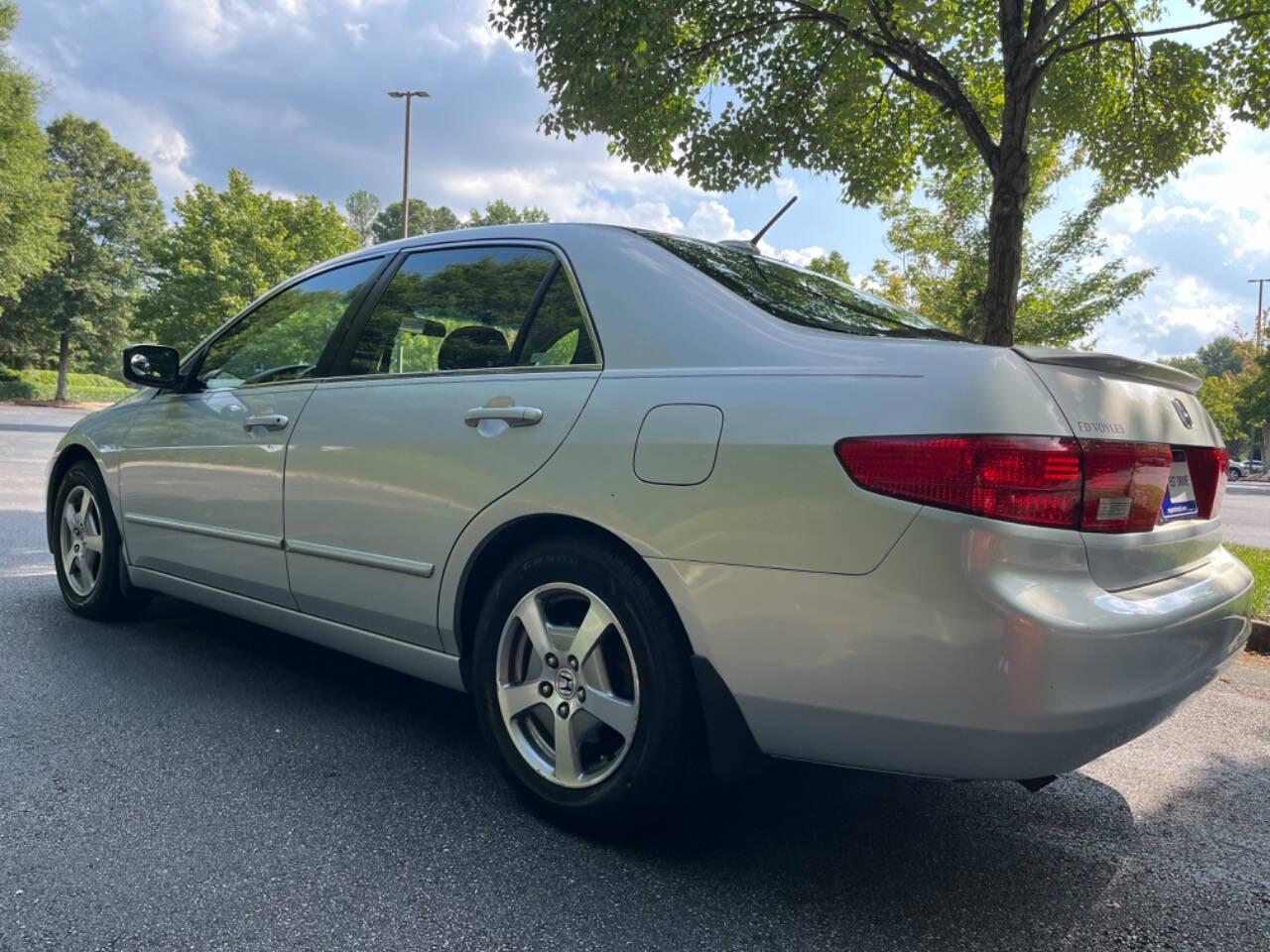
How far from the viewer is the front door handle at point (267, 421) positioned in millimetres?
3135

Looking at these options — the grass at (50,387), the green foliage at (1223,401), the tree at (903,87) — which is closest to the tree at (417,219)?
the grass at (50,387)

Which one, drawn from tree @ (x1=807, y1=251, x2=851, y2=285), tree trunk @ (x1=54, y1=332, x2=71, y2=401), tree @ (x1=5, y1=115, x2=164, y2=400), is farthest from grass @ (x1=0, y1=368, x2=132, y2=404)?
tree @ (x1=807, y1=251, x2=851, y2=285)

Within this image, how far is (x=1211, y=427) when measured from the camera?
8.14ft

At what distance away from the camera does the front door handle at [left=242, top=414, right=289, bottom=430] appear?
3.13 meters

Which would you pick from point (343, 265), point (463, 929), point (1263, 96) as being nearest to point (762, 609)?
point (463, 929)

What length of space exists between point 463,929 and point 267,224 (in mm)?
34531

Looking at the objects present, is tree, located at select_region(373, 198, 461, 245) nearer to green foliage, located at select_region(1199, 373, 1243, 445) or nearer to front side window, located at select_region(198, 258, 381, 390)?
green foliage, located at select_region(1199, 373, 1243, 445)

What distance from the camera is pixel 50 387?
4625cm

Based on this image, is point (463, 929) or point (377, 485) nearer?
point (463, 929)

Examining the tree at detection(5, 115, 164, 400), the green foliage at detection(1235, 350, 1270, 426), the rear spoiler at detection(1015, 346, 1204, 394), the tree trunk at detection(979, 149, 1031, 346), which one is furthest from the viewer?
the tree at detection(5, 115, 164, 400)

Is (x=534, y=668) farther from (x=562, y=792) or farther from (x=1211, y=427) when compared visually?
(x=1211, y=427)

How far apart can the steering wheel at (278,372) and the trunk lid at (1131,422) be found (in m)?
2.47

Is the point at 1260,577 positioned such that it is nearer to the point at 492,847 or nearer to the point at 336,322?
the point at 492,847

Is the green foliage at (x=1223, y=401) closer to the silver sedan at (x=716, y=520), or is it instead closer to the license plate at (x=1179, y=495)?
the license plate at (x=1179, y=495)
